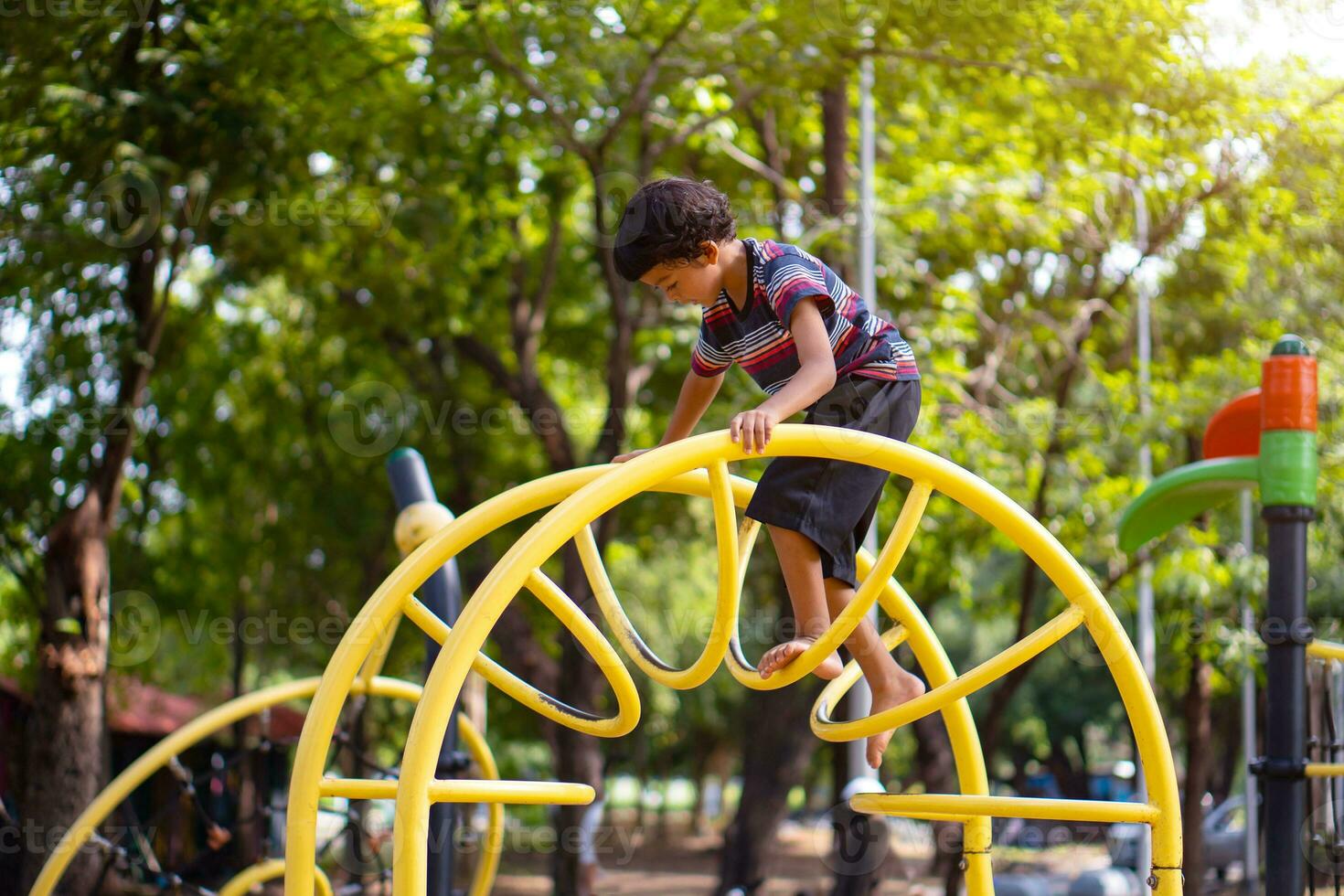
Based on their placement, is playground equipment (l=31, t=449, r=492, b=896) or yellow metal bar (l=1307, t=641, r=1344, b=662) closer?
yellow metal bar (l=1307, t=641, r=1344, b=662)

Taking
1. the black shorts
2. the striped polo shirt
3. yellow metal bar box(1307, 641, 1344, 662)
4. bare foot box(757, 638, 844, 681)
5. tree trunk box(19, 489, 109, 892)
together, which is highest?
the striped polo shirt

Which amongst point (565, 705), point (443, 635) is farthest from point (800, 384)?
point (443, 635)

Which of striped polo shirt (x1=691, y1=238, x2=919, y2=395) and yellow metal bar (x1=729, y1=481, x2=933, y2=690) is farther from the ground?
striped polo shirt (x1=691, y1=238, x2=919, y2=395)

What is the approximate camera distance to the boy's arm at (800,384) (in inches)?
97.7

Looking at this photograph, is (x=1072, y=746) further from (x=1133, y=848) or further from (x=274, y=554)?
(x=274, y=554)

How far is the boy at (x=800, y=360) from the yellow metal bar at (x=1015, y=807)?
135 millimetres

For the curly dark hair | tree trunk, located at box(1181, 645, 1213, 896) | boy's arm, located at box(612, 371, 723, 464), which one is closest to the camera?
the curly dark hair

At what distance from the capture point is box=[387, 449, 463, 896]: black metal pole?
190 inches

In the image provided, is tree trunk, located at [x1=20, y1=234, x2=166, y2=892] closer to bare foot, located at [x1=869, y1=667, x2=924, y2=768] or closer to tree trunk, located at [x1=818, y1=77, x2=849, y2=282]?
tree trunk, located at [x1=818, y1=77, x2=849, y2=282]

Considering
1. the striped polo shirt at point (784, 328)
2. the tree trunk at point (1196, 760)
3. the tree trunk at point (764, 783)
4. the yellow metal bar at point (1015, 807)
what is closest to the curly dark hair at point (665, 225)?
the striped polo shirt at point (784, 328)

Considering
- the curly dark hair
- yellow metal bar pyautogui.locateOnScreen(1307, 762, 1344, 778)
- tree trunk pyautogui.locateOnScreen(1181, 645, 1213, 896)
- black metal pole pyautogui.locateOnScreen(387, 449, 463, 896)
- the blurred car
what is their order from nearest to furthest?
the curly dark hair
yellow metal bar pyautogui.locateOnScreen(1307, 762, 1344, 778)
black metal pole pyautogui.locateOnScreen(387, 449, 463, 896)
tree trunk pyautogui.locateOnScreen(1181, 645, 1213, 896)
the blurred car

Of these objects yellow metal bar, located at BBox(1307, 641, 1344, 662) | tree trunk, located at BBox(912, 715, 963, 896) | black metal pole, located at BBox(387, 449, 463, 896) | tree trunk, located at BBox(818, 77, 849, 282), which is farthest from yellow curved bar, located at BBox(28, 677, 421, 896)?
tree trunk, located at BBox(912, 715, 963, 896)

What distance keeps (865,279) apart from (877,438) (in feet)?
17.1

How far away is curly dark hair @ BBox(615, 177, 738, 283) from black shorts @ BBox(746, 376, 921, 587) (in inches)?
17.9
